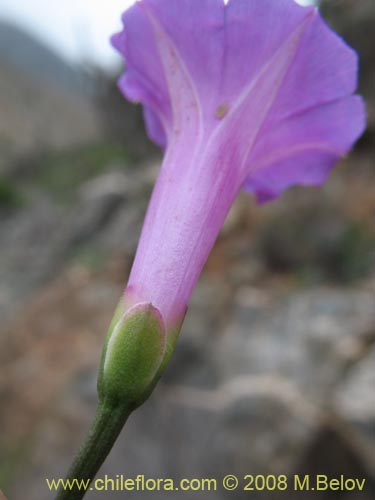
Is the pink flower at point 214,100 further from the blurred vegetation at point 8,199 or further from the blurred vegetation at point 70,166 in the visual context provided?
the blurred vegetation at point 8,199

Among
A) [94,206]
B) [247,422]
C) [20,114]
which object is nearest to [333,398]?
[247,422]

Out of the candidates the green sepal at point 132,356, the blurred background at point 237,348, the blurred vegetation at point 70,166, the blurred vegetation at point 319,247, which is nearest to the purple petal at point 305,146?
the green sepal at point 132,356

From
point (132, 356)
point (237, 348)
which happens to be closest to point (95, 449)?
point (132, 356)

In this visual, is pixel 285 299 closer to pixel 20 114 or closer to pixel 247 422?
pixel 247 422

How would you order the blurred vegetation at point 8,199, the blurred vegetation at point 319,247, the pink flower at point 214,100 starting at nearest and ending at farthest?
the pink flower at point 214,100 < the blurred vegetation at point 319,247 < the blurred vegetation at point 8,199

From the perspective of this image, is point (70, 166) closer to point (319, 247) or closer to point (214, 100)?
point (319, 247)
